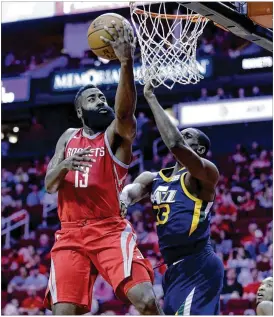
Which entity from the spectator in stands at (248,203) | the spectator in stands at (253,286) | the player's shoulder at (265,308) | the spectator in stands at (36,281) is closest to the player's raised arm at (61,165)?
the player's shoulder at (265,308)

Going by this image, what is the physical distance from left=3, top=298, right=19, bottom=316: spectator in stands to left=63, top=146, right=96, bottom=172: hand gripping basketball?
819 centimetres

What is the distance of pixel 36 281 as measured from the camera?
12.5 meters

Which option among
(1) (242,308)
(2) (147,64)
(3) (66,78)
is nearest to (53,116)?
(3) (66,78)

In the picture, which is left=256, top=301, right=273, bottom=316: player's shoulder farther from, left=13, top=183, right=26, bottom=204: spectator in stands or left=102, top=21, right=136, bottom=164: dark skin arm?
left=13, top=183, right=26, bottom=204: spectator in stands

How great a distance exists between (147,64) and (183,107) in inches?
357

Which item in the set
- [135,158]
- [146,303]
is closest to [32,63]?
[135,158]

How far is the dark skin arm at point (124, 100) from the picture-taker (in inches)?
168

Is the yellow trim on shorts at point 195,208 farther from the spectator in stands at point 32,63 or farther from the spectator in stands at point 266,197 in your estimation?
the spectator in stands at point 32,63

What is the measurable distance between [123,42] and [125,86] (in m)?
0.27

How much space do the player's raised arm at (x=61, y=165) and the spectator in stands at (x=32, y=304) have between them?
7722 millimetres

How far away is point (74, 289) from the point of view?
14.1 feet

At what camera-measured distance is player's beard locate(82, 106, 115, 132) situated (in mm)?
4641

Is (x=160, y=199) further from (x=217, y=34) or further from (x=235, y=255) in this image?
(x=217, y=34)

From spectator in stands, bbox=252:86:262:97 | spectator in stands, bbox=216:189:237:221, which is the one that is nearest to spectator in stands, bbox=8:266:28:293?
spectator in stands, bbox=216:189:237:221
